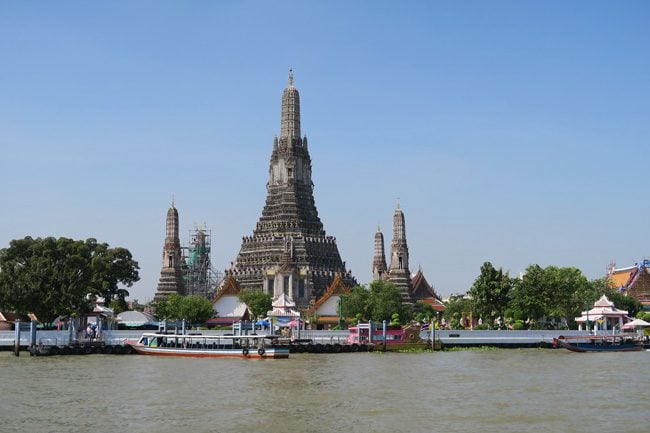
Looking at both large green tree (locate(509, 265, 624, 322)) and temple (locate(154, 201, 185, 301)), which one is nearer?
large green tree (locate(509, 265, 624, 322))

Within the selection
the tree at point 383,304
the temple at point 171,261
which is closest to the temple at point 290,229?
the temple at point 171,261

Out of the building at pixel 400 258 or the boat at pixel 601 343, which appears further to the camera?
the building at pixel 400 258

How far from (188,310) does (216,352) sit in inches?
1493

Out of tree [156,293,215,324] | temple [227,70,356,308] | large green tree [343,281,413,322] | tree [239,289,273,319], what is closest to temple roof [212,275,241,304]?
tree [239,289,273,319]

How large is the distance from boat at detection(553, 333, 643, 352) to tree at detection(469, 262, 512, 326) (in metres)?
11.4

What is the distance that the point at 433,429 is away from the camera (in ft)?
108

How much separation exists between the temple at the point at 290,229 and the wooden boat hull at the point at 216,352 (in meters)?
51.9

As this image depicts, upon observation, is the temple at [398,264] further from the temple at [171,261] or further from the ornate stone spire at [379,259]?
the temple at [171,261]

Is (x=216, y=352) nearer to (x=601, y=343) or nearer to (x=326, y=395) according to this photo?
(x=326, y=395)

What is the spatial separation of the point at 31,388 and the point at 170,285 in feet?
271

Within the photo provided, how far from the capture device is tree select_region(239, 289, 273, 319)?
10944cm

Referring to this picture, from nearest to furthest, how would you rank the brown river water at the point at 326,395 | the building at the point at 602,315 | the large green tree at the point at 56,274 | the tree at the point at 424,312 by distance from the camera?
the brown river water at the point at 326,395
the large green tree at the point at 56,274
the building at the point at 602,315
the tree at the point at 424,312

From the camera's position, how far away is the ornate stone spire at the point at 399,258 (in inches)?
5089

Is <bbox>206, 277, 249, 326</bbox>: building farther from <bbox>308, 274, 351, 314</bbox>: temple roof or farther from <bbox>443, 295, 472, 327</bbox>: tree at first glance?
<bbox>443, 295, 472, 327</bbox>: tree
